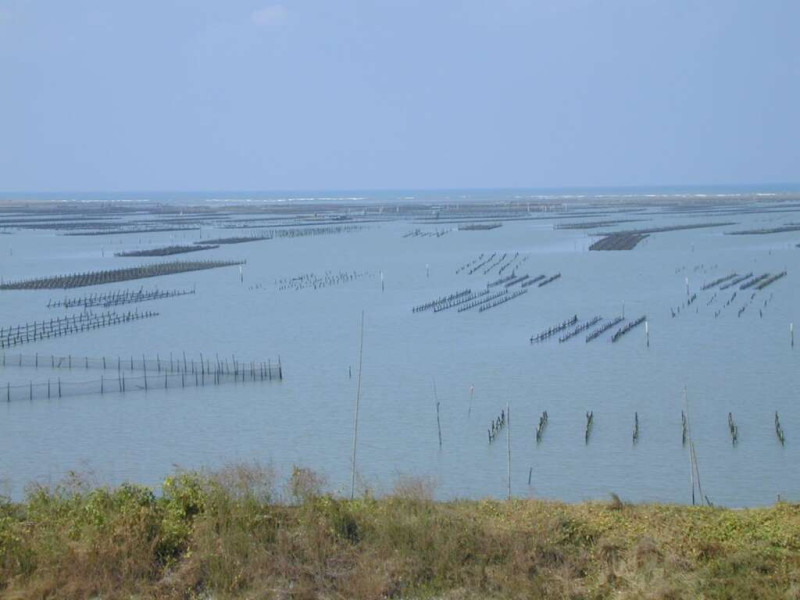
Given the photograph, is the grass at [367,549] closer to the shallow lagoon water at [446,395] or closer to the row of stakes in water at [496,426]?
the shallow lagoon water at [446,395]

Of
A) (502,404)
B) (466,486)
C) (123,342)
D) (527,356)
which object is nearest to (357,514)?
(466,486)

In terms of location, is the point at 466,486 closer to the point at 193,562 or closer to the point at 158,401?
the point at 193,562

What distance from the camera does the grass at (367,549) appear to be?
794cm

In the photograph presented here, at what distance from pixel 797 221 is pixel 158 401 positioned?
63.5 m

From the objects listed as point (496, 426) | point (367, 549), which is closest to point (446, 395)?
point (496, 426)

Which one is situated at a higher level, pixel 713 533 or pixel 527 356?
pixel 713 533

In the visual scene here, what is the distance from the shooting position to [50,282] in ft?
133

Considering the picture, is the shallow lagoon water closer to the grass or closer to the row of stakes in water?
the row of stakes in water

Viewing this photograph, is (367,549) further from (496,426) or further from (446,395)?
(446,395)

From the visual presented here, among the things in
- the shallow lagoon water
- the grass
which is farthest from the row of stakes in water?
the grass

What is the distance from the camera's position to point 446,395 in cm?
2045

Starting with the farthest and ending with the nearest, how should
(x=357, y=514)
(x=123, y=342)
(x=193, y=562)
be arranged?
(x=123, y=342) → (x=357, y=514) → (x=193, y=562)

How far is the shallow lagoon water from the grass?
11.9ft

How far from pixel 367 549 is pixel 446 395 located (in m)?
12.0
